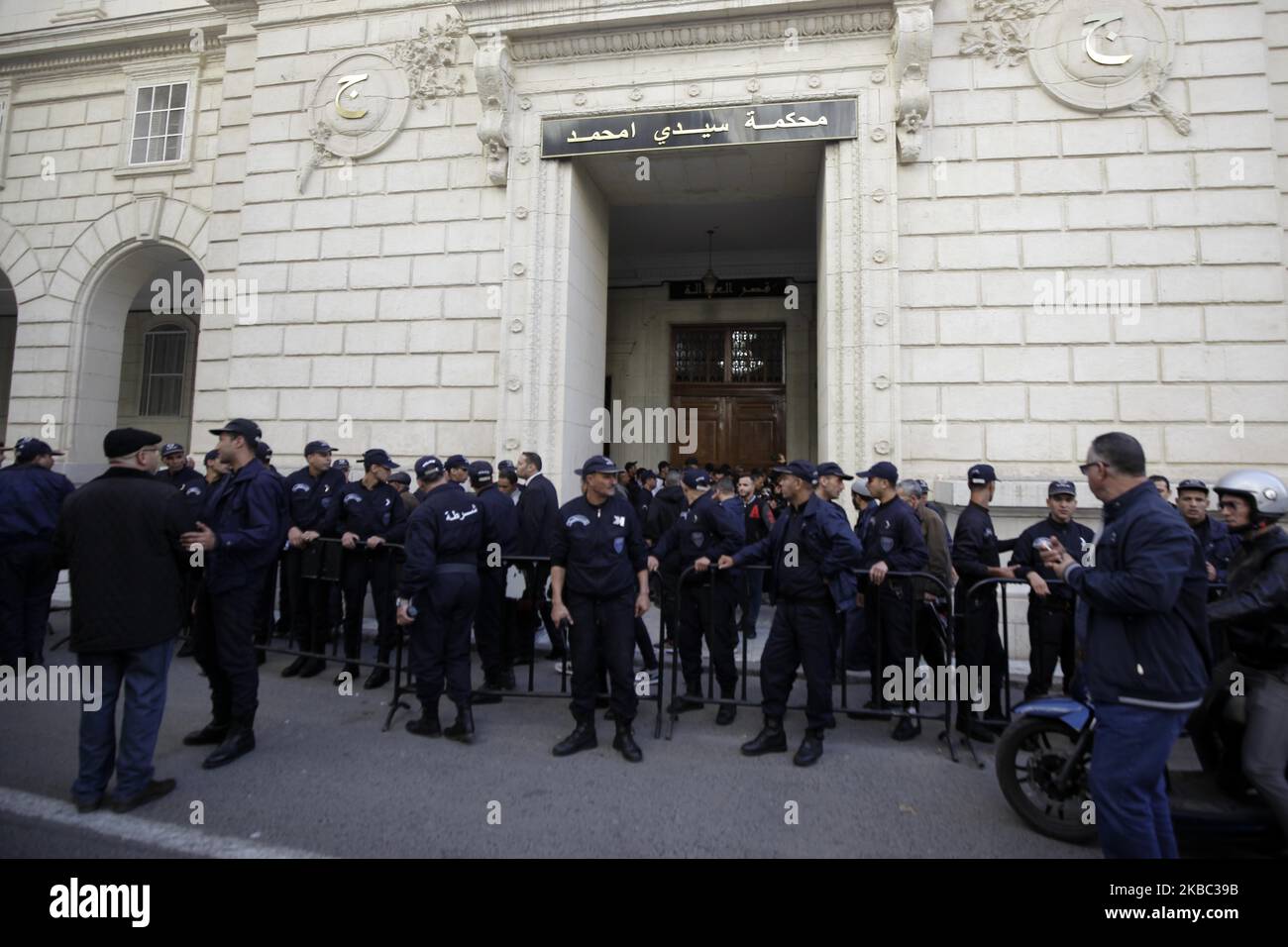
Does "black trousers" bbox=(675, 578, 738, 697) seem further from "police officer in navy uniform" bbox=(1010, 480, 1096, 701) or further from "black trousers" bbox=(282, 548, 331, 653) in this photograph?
"black trousers" bbox=(282, 548, 331, 653)

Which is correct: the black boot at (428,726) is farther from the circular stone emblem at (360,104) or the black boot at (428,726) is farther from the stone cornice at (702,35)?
the stone cornice at (702,35)

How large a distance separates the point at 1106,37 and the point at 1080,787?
8834 millimetres

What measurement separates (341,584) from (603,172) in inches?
267

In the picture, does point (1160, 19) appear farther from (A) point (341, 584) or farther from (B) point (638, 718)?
(A) point (341, 584)

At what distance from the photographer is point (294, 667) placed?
21.2 ft

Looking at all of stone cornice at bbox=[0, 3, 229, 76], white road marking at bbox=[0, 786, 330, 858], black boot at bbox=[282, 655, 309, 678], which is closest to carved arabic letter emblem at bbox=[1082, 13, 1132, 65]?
white road marking at bbox=[0, 786, 330, 858]

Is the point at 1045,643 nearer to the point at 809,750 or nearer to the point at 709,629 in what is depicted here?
the point at 809,750

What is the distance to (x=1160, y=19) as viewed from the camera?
782 cm

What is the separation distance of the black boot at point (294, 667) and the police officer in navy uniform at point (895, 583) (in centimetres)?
→ 534

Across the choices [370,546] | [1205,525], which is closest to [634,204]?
[370,546]

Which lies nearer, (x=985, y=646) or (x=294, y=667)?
(x=985, y=646)

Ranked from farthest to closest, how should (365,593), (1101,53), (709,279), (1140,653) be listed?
1. (709,279)
2. (1101,53)
3. (365,593)
4. (1140,653)

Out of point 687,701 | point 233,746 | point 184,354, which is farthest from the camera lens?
point 184,354
